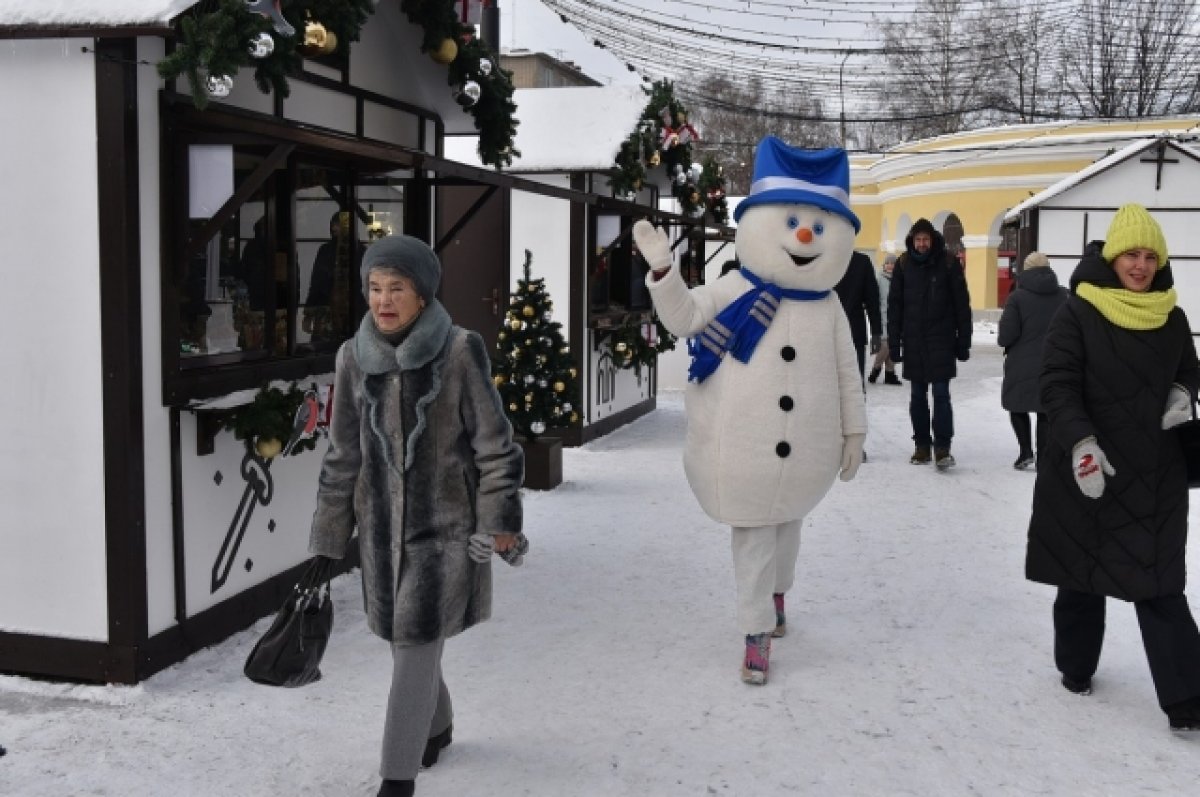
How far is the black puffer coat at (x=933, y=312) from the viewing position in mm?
9820

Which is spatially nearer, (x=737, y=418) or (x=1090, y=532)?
(x=1090, y=532)

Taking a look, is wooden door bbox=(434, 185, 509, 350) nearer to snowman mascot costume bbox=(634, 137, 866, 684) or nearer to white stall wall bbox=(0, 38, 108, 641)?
snowman mascot costume bbox=(634, 137, 866, 684)

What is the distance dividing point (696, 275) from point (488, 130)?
790cm

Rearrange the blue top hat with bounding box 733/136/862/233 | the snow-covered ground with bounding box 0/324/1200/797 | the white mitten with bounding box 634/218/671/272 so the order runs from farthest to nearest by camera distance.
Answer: the blue top hat with bounding box 733/136/862/233 → the white mitten with bounding box 634/218/671/272 → the snow-covered ground with bounding box 0/324/1200/797

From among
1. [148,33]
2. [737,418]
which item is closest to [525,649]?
[737,418]

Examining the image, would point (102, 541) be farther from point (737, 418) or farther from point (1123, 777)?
point (1123, 777)

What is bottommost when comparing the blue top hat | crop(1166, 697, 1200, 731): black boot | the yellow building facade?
crop(1166, 697, 1200, 731): black boot

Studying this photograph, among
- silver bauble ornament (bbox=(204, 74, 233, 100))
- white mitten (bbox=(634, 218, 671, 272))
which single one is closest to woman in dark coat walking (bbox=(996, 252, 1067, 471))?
white mitten (bbox=(634, 218, 671, 272))

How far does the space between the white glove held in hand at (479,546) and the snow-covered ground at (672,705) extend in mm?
797

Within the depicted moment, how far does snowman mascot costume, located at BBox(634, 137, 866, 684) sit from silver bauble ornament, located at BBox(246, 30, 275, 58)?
1.53 m

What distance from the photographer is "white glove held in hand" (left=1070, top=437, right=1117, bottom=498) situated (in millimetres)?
4398

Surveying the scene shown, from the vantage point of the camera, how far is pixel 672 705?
482cm

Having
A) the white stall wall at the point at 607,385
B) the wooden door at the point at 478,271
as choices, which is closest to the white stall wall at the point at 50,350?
the wooden door at the point at 478,271

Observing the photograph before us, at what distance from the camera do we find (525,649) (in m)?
5.48
